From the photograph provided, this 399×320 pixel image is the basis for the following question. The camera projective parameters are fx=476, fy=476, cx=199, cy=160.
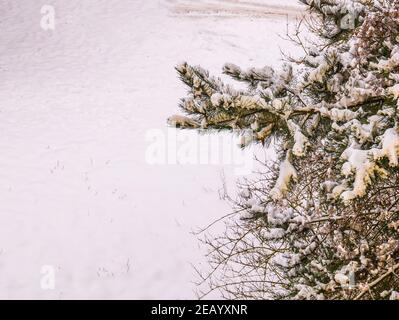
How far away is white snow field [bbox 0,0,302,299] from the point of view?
9562 mm

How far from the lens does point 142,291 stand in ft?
29.9

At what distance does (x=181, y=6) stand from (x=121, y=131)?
14229 mm

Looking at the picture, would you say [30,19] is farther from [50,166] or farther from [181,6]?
[50,166]

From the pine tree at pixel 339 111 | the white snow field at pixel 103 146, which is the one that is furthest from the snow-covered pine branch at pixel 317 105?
the white snow field at pixel 103 146

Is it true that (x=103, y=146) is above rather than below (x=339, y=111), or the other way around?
above

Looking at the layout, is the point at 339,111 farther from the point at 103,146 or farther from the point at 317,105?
the point at 103,146

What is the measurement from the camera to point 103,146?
14250 mm

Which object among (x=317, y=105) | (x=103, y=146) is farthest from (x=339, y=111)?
(x=103, y=146)

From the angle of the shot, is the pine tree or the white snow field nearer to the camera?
the pine tree

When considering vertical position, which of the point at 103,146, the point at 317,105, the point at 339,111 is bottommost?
the point at 339,111

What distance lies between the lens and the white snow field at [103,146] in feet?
31.4

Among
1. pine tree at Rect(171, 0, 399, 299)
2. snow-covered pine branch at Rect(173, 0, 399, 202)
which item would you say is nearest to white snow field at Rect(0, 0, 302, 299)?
pine tree at Rect(171, 0, 399, 299)

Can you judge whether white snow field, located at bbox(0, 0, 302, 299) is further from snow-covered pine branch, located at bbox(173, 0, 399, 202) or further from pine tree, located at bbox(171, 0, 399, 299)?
snow-covered pine branch, located at bbox(173, 0, 399, 202)
